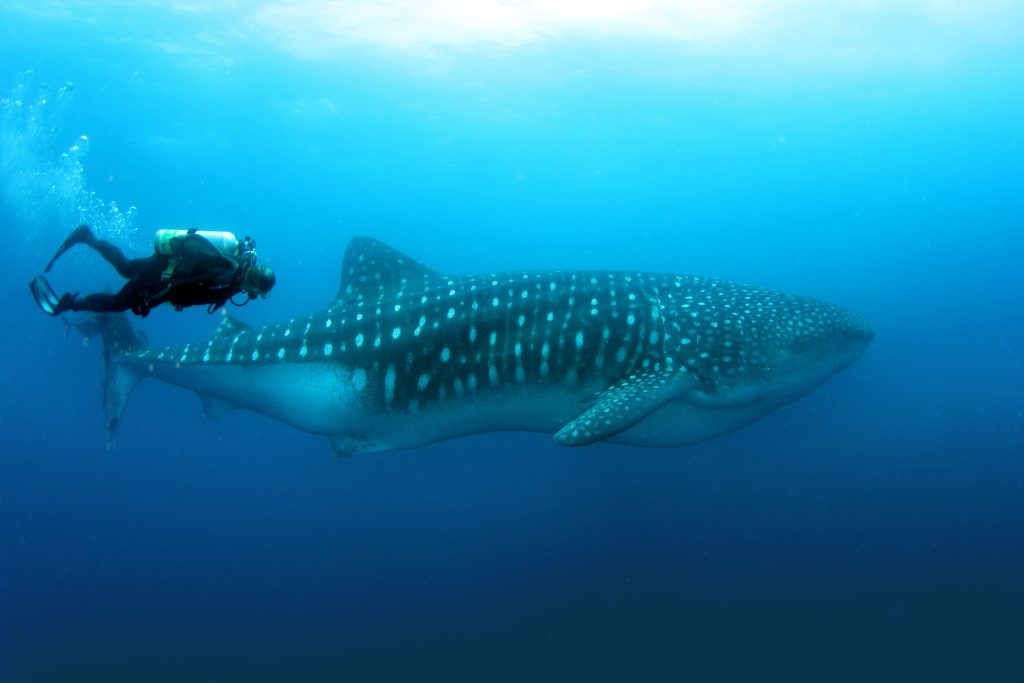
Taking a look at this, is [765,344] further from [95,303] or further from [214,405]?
[214,405]

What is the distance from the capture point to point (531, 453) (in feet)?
63.3

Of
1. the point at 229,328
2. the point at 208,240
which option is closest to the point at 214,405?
the point at 229,328

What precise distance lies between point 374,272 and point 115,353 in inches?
188

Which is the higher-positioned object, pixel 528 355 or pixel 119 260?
pixel 119 260

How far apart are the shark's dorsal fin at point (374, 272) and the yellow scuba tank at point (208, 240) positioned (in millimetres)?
A: 2273

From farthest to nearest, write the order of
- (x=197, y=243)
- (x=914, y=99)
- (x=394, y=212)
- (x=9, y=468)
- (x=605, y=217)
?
1. (x=605, y=217)
2. (x=394, y=212)
3. (x=914, y=99)
4. (x=9, y=468)
5. (x=197, y=243)

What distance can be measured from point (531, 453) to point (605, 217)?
74.2m

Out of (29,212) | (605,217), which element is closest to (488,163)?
(605,217)

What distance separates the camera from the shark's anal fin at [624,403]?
6305mm

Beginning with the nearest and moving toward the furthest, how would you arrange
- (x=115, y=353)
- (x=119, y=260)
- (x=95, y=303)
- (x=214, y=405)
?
1. (x=95, y=303)
2. (x=119, y=260)
3. (x=214, y=405)
4. (x=115, y=353)

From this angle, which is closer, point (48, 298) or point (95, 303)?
point (95, 303)

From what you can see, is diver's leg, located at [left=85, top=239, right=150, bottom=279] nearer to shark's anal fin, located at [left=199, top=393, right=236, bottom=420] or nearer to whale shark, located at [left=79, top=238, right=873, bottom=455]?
whale shark, located at [left=79, top=238, right=873, bottom=455]

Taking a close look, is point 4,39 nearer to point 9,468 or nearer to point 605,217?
point 9,468

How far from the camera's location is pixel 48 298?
7.82m
